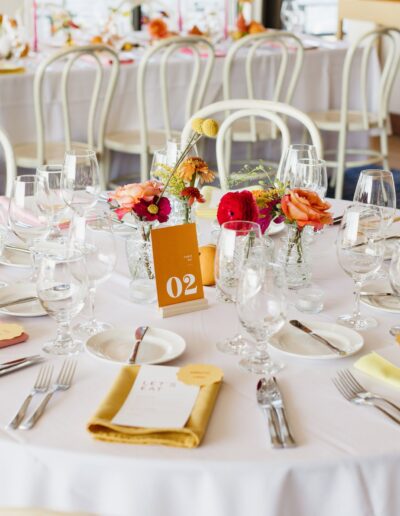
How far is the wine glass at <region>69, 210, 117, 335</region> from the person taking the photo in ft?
4.87

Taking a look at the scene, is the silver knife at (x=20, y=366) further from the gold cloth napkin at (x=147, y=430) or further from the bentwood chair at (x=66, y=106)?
the bentwood chair at (x=66, y=106)

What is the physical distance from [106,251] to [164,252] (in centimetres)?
12

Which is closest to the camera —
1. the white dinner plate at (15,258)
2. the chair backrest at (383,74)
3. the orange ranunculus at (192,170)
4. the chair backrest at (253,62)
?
the orange ranunculus at (192,170)

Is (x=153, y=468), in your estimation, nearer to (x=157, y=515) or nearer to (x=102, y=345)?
(x=157, y=515)

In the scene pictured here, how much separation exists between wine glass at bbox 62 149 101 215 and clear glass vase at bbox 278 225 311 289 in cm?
55

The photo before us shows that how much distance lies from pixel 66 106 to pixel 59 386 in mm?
2774

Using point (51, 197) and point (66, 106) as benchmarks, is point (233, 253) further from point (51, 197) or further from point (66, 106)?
point (66, 106)

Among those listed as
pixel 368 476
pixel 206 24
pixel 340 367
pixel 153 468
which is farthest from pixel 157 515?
pixel 206 24

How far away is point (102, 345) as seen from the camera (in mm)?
Result: 1412

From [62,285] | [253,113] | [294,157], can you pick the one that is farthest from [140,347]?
[253,113]

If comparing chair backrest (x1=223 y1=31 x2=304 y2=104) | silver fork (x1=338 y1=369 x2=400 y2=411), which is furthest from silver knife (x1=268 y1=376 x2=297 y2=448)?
chair backrest (x1=223 y1=31 x2=304 y2=104)

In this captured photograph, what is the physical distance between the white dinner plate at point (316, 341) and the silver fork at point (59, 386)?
0.34 m

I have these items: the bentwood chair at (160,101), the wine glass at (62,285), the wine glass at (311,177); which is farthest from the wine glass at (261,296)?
the bentwood chair at (160,101)

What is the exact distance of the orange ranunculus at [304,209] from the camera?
1576 mm
